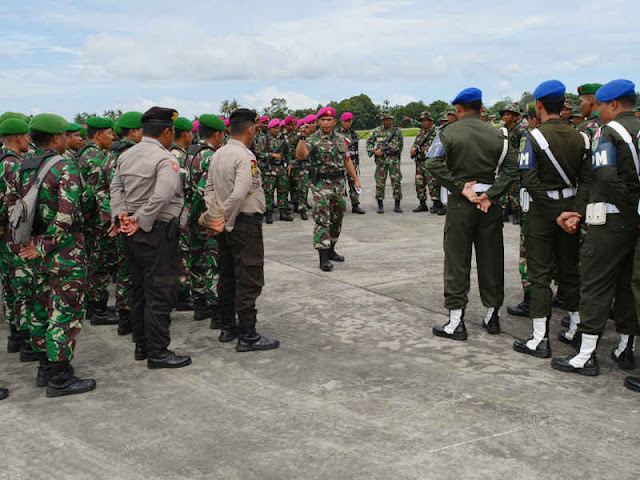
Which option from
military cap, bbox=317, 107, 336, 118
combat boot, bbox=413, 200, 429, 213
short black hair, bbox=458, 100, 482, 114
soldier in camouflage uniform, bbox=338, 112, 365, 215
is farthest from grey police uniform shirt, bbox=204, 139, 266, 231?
combat boot, bbox=413, 200, 429, 213

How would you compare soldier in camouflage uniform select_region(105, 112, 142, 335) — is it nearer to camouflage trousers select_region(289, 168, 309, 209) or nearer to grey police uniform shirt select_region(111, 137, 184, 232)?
grey police uniform shirt select_region(111, 137, 184, 232)

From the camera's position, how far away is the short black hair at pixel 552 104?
4.51 meters

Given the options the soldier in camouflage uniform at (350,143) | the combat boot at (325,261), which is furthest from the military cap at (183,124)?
the soldier in camouflage uniform at (350,143)

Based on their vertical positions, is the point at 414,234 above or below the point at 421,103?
below

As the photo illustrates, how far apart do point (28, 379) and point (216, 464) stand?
214cm

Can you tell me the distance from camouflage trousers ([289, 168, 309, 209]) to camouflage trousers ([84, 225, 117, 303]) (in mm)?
6269

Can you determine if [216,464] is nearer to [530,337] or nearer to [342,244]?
[530,337]

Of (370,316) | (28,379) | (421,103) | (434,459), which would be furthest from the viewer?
(421,103)

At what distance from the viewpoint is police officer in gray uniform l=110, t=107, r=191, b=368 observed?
4.33 m

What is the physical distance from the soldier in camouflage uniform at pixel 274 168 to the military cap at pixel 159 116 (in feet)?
23.0

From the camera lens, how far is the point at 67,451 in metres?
3.32

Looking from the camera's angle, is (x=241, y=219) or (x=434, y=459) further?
(x=241, y=219)

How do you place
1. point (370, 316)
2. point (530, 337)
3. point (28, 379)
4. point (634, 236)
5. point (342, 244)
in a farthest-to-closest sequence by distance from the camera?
1. point (342, 244)
2. point (370, 316)
3. point (530, 337)
4. point (28, 379)
5. point (634, 236)

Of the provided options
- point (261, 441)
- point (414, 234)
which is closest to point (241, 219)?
point (261, 441)
